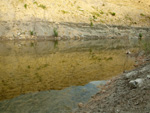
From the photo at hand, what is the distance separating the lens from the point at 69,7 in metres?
53.8

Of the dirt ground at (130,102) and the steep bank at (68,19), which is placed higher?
the steep bank at (68,19)

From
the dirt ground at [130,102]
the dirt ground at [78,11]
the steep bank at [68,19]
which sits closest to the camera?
the dirt ground at [130,102]

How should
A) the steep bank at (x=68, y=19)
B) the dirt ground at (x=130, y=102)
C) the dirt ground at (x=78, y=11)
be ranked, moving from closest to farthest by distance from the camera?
1. the dirt ground at (x=130, y=102)
2. the steep bank at (x=68, y=19)
3. the dirt ground at (x=78, y=11)

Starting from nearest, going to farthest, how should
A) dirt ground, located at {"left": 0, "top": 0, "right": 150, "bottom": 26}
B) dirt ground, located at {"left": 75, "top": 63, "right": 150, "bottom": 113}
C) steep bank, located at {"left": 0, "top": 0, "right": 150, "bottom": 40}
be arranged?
dirt ground, located at {"left": 75, "top": 63, "right": 150, "bottom": 113}, steep bank, located at {"left": 0, "top": 0, "right": 150, "bottom": 40}, dirt ground, located at {"left": 0, "top": 0, "right": 150, "bottom": 26}

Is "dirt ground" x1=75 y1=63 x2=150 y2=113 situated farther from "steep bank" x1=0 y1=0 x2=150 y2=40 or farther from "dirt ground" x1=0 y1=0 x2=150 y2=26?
"dirt ground" x1=0 y1=0 x2=150 y2=26

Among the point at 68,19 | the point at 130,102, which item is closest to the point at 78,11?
the point at 68,19

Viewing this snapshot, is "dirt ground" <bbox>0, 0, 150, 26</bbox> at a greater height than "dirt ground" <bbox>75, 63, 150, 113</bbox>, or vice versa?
"dirt ground" <bbox>0, 0, 150, 26</bbox>

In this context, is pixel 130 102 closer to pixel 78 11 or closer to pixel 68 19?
pixel 68 19

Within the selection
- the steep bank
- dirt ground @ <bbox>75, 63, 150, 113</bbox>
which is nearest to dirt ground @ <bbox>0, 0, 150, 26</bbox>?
the steep bank

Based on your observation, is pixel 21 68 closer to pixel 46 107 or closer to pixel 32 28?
pixel 46 107

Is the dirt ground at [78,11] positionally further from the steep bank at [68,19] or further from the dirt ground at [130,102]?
the dirt ground at [130,102]

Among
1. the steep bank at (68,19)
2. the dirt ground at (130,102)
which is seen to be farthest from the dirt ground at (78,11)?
the dirt ground at (130,102)

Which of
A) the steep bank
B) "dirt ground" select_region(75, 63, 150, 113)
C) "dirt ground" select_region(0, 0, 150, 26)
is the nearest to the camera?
"dirt ground" select_region(75, 63, 150, 113)

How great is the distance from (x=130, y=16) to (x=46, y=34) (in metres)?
36.5
